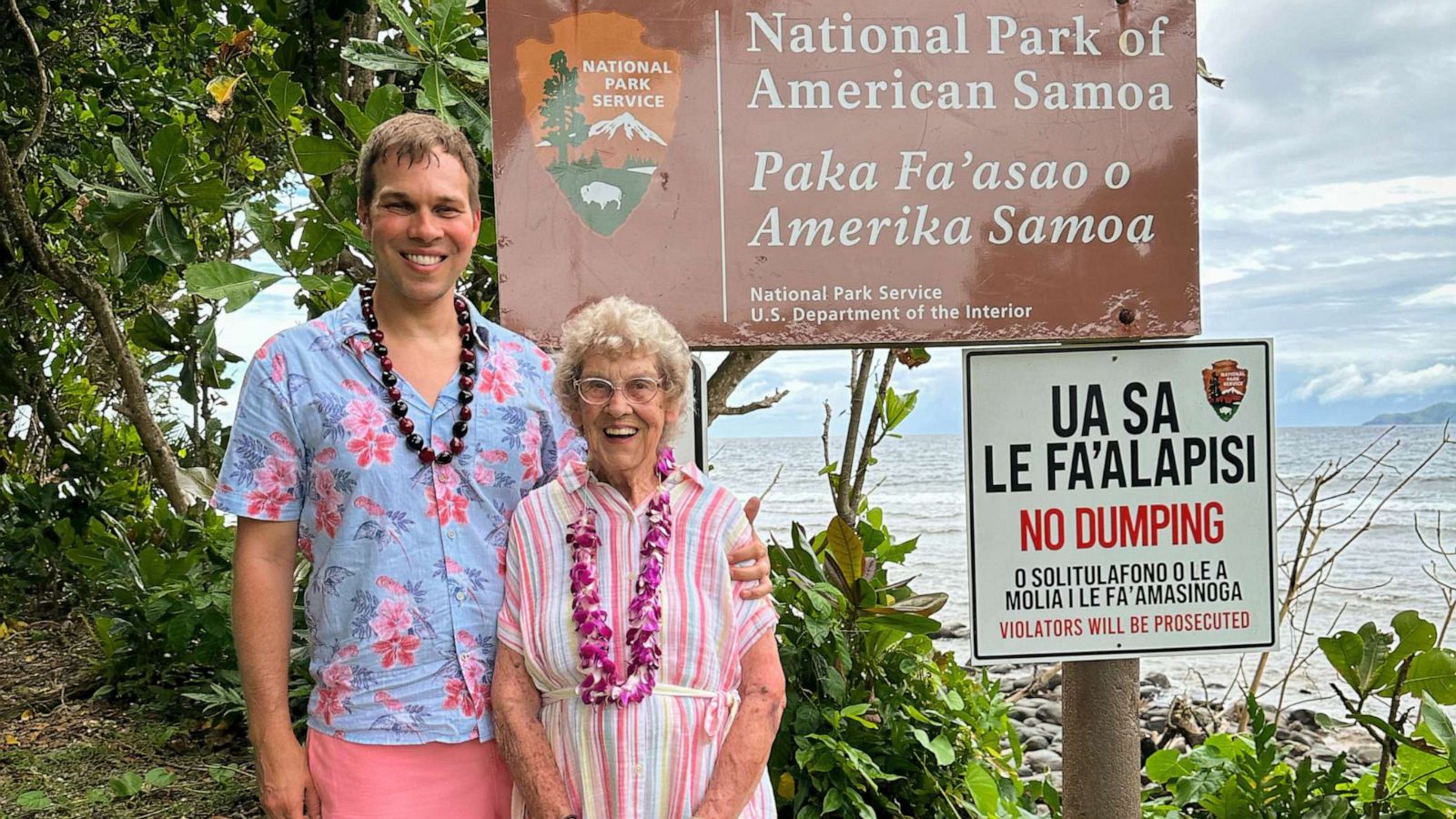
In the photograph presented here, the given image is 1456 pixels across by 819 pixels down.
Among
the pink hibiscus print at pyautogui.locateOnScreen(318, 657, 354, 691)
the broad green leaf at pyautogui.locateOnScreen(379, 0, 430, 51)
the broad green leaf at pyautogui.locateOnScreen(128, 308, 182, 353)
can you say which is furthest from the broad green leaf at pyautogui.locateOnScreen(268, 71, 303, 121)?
the pink hibiscus print at pyautogui.locateOnScreen(318, 657, 354, 691)

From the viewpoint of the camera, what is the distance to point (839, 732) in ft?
9.68

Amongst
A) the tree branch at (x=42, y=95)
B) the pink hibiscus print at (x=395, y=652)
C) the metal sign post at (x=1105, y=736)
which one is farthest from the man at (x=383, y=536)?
the tree branch at (x=42, y=95)

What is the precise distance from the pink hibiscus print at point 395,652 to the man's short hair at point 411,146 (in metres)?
0.68

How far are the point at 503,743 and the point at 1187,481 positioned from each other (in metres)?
1.66

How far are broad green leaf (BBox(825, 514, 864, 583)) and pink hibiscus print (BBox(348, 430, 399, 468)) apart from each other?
135 cm

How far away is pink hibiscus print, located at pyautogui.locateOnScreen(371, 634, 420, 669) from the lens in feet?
5.88

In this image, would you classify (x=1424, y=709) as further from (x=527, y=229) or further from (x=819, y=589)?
(x=527, y=229)

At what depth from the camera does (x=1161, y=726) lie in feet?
20.5

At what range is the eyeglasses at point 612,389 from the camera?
1.80m

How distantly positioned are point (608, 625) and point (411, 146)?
797 millimetres

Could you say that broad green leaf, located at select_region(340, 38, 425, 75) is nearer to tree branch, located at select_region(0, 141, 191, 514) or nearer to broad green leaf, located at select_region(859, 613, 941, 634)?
broad green leaf, located at select_region(859, 613, 941, 634)

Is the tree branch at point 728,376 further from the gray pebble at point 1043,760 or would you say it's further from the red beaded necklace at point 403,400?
the gray pebble at point 1043,760

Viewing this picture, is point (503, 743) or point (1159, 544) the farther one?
Answer: point (1159, 544)

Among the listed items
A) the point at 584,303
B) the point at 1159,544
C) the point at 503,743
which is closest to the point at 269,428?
the point at 503,743
